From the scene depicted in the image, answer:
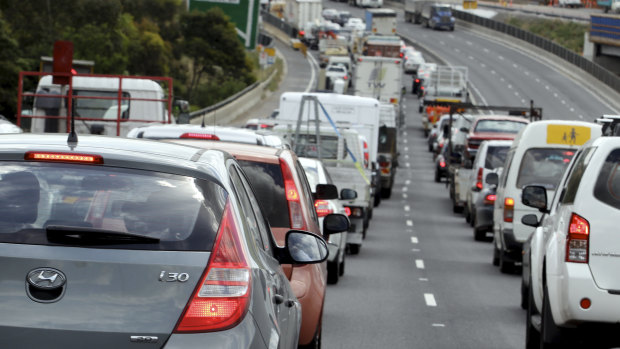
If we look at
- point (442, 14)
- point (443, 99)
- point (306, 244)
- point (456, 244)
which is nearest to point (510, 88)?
point (443, 99)

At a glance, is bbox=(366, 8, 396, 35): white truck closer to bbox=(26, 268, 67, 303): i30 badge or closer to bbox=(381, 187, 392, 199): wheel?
bbox=(381, 187, 392, 199): wheel

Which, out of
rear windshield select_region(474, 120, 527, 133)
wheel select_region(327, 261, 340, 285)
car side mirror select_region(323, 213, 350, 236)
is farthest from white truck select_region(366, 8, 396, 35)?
car side mirror select_region(323, 213, 350, 236)

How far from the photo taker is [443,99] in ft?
228

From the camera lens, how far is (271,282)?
5625 mm

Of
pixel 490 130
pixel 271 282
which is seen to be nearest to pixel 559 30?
pixel 490 130

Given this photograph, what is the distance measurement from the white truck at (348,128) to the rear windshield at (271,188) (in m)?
12.2

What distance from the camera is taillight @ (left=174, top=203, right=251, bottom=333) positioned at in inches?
186

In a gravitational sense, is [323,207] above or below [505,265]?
above

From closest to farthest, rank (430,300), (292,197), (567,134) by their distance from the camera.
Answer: (292,197), (430,300), (567,134)

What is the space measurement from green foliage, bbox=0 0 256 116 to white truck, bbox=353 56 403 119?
33.4ft

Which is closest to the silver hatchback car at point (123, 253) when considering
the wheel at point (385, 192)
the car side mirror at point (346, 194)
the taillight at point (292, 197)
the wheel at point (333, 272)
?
the taillight at point (292, 197)

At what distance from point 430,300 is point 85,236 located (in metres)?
11.2

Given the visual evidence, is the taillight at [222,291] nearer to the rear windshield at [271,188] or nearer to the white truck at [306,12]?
the rear windshield at [271,188]

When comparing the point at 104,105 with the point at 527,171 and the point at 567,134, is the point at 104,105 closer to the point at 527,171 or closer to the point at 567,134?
the point at 527,171
